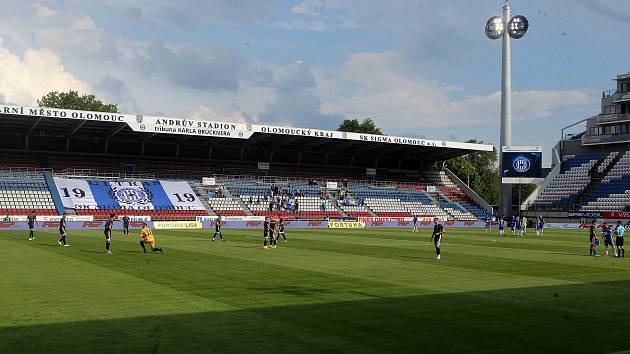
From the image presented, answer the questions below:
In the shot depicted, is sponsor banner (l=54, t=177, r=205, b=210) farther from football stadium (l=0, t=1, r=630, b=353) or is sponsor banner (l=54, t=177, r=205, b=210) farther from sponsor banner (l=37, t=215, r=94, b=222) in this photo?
sponsor banner (l=37, t=215, r=94, b=222)

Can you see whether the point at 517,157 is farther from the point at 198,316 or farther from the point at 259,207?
the point at 198,316

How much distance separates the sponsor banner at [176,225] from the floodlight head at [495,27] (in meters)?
52.0

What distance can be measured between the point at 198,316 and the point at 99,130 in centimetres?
6293

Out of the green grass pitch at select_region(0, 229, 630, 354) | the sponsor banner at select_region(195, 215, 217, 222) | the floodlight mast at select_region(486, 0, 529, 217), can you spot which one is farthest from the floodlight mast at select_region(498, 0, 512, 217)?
the green grass pitch at select_region(0, 229, 630, 354)

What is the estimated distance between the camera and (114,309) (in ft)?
45.4

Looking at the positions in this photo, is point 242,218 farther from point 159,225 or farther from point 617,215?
point 617,215

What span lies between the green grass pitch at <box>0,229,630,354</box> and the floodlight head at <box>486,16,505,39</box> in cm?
6746

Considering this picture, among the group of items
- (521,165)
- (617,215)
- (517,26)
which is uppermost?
(517,26)

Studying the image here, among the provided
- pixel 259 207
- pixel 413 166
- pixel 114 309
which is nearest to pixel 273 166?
pixel 259 207

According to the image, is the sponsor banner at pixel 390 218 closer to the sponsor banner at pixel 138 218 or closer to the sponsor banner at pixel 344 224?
the sponsor banner at pixel 344 224

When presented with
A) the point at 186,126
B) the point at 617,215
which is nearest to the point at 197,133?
the point at 186,126

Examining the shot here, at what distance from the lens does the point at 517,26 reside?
87.1 m

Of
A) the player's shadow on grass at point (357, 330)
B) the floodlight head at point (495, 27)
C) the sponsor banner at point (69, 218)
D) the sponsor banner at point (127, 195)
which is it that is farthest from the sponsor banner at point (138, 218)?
the floodlight head at point (495, 27)

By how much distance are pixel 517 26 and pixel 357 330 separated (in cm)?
8376
